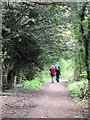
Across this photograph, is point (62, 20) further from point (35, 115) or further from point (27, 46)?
point (35, 115)

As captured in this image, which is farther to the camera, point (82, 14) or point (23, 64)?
point (23, 64)

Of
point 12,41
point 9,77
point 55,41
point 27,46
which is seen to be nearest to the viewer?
point 12,41

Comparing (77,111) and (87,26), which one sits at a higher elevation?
(87,26)

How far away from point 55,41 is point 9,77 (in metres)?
4.65

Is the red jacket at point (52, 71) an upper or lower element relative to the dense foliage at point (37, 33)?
lower

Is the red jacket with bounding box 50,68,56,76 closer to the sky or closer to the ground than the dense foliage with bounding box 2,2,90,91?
closer to the ground

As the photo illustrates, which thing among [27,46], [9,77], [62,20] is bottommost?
[9,77]

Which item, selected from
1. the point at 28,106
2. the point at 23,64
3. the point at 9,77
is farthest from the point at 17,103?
the point at 9,77

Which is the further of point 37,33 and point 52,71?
point 52,71

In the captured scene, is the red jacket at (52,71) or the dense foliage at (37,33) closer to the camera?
the dense foliage at (37,33)

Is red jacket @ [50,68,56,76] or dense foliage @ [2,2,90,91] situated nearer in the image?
dense foliage @ [2,2,90,91]

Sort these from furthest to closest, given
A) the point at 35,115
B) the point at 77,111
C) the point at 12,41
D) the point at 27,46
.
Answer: the point at 27,46
the point at 12,41
the point at 77,111
the point at 35,115

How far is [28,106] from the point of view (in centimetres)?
1530

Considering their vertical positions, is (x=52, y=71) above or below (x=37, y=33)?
below
